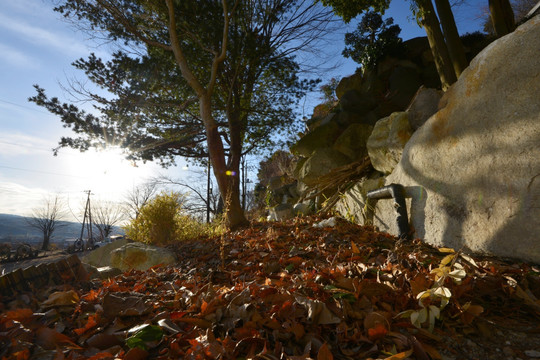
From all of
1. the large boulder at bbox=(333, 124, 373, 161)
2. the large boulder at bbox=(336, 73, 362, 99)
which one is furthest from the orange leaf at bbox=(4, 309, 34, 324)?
the large boulder at bbox=(336, 73, 362, 99)

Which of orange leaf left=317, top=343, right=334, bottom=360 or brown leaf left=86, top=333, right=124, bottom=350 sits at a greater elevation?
orange leaf left=317, top=343, right=334, bottom=360

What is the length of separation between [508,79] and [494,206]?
3.10 feet

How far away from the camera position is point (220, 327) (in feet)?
4.03

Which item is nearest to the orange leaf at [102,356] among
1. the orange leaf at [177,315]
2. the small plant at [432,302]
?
the orange leaf at [177,315]

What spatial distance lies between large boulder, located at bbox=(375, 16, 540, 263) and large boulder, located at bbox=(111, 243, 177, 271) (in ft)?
11.2

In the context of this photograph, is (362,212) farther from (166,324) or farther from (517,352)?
(166,324)

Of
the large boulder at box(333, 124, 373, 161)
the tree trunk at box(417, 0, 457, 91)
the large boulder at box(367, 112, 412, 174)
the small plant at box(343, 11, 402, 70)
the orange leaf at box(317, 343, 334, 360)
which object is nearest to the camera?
the orange leaf at box(317, 343, 334, 360)

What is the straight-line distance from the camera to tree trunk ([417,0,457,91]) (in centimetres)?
476

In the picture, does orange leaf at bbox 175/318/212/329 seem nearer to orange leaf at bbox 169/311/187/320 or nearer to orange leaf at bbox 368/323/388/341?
orange leaf at bbox 169/311/187/320

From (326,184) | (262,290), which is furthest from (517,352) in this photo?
(326,184)

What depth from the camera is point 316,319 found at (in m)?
1.20

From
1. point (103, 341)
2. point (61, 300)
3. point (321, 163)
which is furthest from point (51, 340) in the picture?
point (321, 163)

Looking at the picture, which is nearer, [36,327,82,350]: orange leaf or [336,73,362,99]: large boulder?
[36,327,82,350]: orange leaf

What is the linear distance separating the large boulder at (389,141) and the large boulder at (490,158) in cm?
68
